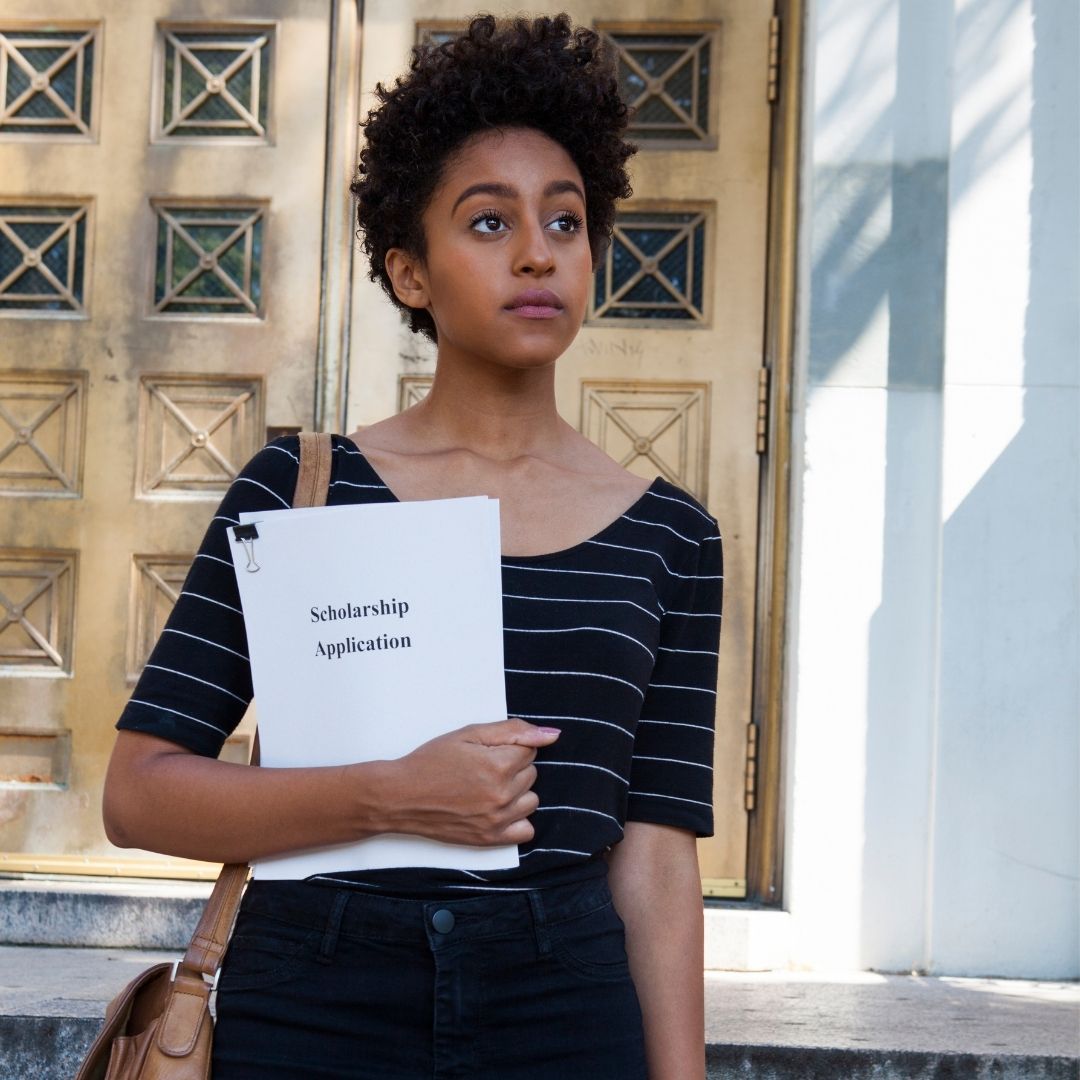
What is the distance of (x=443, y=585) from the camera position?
1.66 m

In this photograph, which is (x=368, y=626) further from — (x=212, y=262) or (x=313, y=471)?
(x=212, y=262)

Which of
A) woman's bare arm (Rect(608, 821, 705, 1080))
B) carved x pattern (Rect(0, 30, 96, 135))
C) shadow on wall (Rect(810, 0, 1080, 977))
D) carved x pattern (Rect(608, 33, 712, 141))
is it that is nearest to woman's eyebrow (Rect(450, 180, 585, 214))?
woman's bare arm (Rect(608, 821, 705, 1080))

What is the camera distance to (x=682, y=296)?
469cm

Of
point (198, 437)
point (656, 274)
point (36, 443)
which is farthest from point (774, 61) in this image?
point (36, 443)

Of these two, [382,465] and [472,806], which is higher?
[382,465]

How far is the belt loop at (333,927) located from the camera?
158cm

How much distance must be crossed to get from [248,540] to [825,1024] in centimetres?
245

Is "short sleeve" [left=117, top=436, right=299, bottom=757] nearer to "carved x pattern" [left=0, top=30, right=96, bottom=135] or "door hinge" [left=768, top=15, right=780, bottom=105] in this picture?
"door hinge" [left=768, top=15, right=780, bottom=105]

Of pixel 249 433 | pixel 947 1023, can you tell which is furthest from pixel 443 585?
pixel 249 433

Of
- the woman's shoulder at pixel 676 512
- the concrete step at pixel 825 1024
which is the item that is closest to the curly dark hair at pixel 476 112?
the woman's shoulder at pixel 676 512

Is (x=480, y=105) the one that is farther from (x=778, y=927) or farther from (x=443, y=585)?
(x=778, y=927)

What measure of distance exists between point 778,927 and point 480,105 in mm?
2984

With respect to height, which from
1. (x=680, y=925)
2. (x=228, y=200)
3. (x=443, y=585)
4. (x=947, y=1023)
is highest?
(x=228, y=200)

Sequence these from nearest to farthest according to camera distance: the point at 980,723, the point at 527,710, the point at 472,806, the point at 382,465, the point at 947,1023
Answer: the point at 472,806, the point at 527,710, the point at 382,465, the point at 947,1023, the point at 980,723
